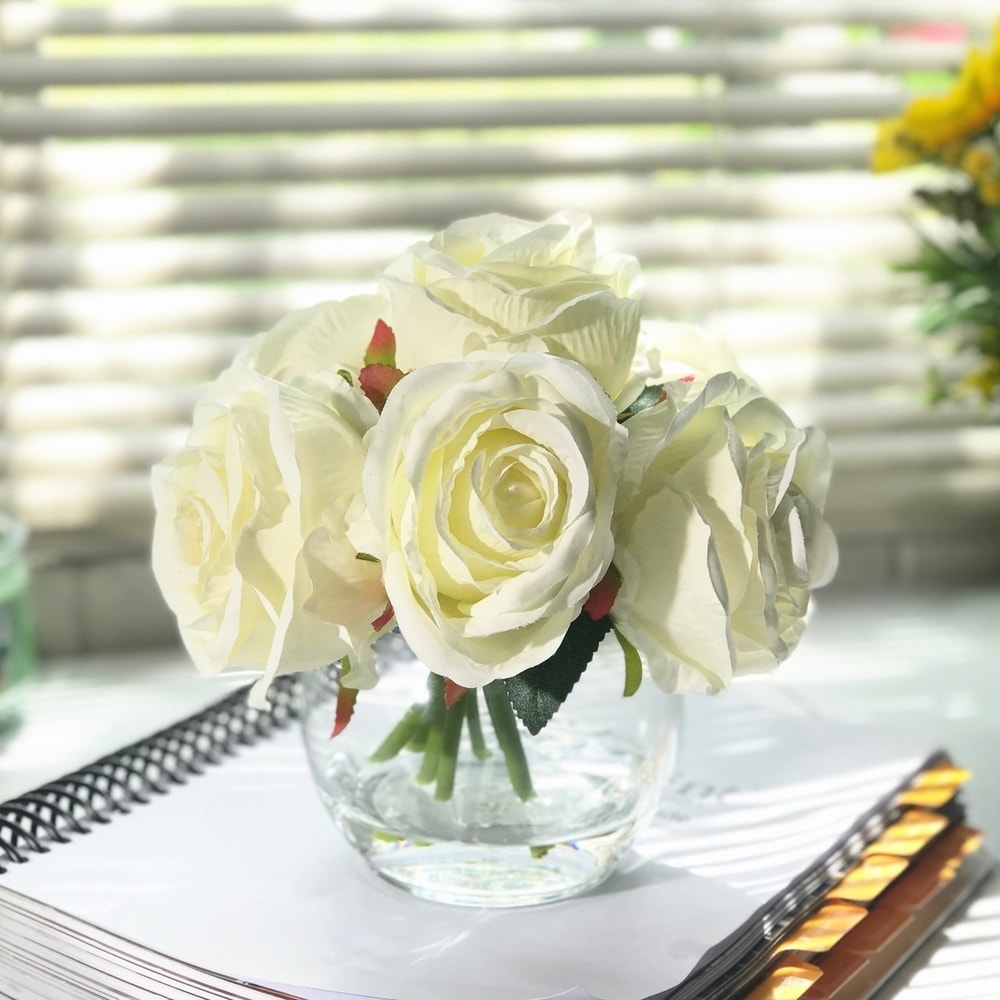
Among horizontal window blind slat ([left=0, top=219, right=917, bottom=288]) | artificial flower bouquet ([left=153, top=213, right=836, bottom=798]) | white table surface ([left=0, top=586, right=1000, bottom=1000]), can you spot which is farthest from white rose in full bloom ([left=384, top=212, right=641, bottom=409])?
horizontal window blind slat ([left=0, top=219, right=917, bottom=288])

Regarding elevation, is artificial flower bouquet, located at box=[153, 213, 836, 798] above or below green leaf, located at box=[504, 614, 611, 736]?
above

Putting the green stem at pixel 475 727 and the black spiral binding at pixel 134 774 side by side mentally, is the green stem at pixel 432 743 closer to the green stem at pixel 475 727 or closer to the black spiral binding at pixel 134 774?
the green stem at pixel 475 727

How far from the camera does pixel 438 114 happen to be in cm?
101

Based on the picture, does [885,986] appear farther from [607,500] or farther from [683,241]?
[683,241]

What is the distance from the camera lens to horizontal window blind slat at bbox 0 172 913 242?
3.23 feet

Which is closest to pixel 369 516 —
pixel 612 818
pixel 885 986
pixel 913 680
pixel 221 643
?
pixel 221 643

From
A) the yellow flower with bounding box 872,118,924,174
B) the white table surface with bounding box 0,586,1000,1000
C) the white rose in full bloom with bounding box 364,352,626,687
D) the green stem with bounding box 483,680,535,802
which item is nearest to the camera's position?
the white rose in full bloom with bounding box 364,352,626,687

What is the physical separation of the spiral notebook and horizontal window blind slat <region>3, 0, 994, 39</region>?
54 centimetres

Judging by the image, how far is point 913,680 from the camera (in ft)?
3.11

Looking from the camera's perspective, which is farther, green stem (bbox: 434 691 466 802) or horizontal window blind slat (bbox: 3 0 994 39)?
horizontal window blind slat (bbox: 3 0 994 39)

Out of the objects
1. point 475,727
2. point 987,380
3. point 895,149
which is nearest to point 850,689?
point 987,380

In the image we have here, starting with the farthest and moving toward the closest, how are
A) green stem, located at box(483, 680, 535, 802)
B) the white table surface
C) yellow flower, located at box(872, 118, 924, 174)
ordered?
yellow flower, located at box(872, 118, 924, 174), the white table surface, green stem, located at box(483, 680, 535, 802)

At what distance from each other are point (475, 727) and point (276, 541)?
12cm

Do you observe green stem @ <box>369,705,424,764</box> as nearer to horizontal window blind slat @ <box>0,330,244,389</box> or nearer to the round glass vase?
the round glass vase
